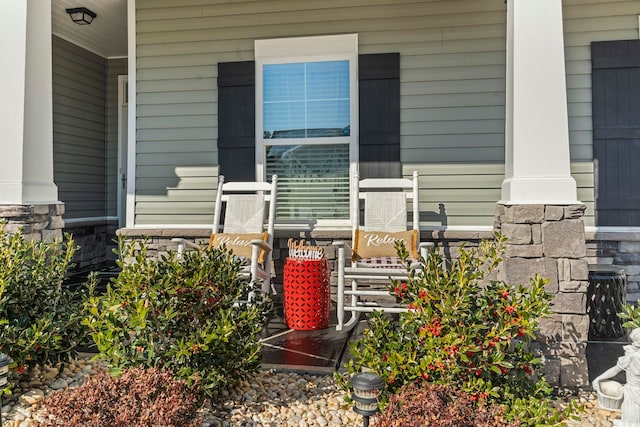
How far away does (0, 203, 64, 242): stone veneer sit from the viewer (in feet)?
10.5

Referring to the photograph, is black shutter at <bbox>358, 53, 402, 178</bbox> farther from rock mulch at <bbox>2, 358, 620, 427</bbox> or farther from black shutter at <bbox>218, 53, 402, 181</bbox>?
rock mulch at <bbox>2, 358, 620, 427</bbox>

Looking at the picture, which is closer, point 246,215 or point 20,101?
point 20,101

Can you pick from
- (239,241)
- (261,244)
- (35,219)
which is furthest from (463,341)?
(35,219)

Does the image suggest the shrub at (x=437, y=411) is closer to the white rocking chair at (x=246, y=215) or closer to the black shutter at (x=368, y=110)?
the white rocking chair at (x=246, y=215)

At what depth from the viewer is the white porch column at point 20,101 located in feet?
10.7

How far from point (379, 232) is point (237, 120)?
5.56ft

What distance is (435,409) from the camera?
155cm

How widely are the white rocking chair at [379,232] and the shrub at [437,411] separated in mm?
1741

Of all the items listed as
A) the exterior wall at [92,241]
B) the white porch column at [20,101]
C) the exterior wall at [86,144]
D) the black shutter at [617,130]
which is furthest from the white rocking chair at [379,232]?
the exterior wall at [86,144]

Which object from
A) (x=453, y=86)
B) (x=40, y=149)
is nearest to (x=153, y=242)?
(x=40, y=149)

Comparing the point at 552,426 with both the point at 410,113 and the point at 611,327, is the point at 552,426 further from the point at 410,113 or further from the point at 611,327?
the point at 410,113

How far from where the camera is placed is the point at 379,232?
150 inches

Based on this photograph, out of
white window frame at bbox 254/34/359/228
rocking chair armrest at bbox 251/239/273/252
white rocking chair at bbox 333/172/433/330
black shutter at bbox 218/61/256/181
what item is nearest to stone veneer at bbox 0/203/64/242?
rocking chair armrest at bbox 251/239/273/252

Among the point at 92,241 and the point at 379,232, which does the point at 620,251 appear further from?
the point at 92,241
